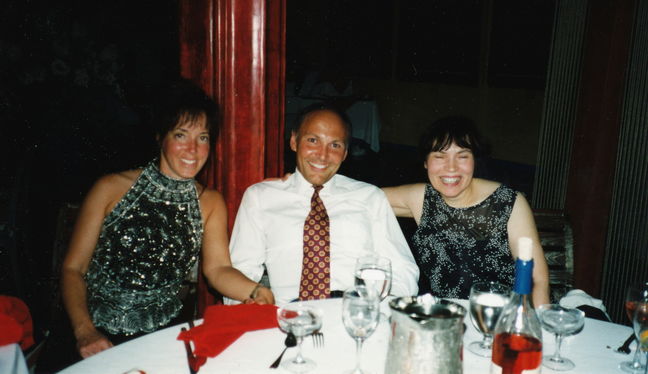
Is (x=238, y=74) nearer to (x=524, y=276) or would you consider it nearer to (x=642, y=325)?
(x=524, y=276)

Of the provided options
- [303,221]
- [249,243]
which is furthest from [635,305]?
[249,243]

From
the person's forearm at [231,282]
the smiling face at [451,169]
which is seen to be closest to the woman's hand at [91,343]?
the person's forearm at [231,282]

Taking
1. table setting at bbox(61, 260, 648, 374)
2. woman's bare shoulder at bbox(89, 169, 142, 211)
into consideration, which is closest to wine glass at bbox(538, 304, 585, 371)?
table setting at bbox(61, 260, 648, 374)

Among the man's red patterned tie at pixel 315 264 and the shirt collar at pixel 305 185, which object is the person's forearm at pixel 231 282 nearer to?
the man's red patterned tie at pixel 315 264

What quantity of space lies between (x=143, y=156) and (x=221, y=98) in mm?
438

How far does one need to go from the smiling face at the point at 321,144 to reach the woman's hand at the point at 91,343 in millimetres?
992

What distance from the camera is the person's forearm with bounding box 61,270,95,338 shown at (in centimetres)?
173

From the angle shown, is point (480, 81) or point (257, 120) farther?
point (480, 81)

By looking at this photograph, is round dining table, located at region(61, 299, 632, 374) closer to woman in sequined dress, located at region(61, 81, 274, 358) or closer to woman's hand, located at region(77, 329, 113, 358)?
woman's hand, located at region(77, 329, 113, 358)

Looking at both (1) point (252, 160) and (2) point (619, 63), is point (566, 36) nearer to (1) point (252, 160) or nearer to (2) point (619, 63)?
(2) point (619, 63)

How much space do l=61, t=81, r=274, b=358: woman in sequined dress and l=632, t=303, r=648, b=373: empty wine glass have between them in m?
1.18

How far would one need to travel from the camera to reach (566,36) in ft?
10.8

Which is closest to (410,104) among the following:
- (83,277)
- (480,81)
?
(480,81)

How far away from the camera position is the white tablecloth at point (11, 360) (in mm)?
1113
